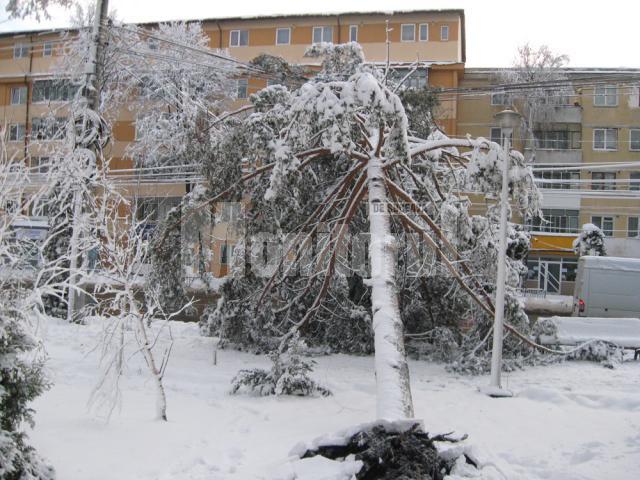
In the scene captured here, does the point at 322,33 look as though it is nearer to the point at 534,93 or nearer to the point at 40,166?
the point at 534,93

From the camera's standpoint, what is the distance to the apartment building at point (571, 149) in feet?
118

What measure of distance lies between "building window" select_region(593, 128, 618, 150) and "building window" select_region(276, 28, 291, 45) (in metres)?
19.0

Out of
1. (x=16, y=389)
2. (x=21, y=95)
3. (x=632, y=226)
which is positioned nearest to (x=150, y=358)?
(x=16, y=389)

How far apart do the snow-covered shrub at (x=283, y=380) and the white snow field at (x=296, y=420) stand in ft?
0.66

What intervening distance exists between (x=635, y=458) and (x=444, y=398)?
3.15 meters

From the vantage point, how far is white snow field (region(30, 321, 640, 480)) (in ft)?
19.8

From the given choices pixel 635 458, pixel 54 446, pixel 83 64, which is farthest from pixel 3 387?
pixel 83 64

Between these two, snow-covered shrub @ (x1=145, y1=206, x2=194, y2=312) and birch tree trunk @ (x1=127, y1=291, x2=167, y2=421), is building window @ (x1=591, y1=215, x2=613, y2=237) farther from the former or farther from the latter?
birch tree trunk @ (x1=127, y1=291, x2=167, y2=421)

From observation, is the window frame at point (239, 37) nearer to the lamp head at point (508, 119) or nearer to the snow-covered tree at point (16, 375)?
the lamp head at point (508, 119)

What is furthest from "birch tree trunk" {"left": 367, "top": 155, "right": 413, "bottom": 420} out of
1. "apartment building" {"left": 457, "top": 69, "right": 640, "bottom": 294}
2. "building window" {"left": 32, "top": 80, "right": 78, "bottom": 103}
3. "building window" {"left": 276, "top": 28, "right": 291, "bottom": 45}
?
"building window" {"left": 276, "top": 28, "right": 291, "bottom": 45}

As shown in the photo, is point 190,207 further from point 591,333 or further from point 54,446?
point 591,333

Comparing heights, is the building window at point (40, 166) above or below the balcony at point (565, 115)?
below

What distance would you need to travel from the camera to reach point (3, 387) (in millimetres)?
4879

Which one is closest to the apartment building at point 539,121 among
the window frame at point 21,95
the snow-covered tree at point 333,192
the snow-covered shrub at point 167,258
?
the window frame at point 21,95
